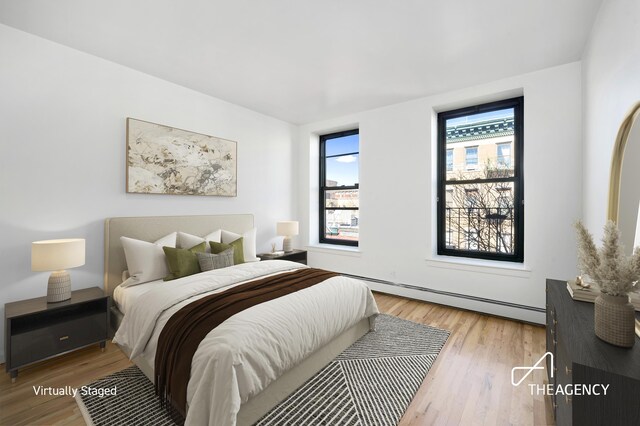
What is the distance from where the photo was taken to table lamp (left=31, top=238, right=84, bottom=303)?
84.8 inches

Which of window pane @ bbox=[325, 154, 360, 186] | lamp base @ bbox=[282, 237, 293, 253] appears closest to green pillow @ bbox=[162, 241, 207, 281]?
lamp base @ bbox=[282, 237, 293, 253]

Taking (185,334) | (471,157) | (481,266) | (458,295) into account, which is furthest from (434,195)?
(185,334)

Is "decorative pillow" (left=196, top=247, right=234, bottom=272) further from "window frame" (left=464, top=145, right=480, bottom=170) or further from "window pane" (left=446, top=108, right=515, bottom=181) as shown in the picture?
"window frame" (left=464, top=145, right=480, bottom=170)

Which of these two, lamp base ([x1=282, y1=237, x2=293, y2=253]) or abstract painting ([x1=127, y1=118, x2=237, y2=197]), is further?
lamp base ([x1=282, y1=237, x2=293, y2=253])

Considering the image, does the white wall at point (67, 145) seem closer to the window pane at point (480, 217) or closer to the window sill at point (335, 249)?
the window sill at point (335, 249)

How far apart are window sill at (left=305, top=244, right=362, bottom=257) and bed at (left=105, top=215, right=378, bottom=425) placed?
63.5 inches

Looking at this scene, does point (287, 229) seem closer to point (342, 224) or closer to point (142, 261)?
point (342, 224)

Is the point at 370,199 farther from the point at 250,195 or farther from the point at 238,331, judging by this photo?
the point at 238,331

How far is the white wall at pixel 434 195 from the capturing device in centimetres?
285

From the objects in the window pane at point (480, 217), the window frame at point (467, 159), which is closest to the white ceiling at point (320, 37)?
the window frame at point (467, 159)

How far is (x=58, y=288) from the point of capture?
2297 millimetres

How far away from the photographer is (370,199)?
13.8 feet

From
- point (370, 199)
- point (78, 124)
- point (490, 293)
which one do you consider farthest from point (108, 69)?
point (490, 293)

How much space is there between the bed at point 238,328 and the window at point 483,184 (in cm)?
185
